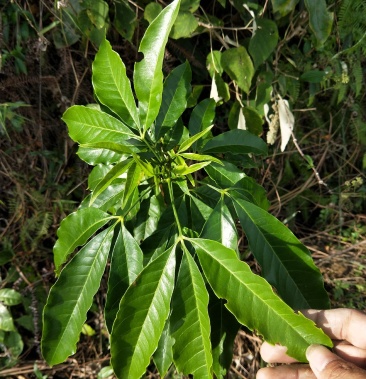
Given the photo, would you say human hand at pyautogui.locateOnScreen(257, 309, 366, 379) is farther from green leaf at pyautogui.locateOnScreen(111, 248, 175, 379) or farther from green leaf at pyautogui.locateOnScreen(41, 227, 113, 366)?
green leaf at pyautogui.locateOnScreen(41, 227, 113, 366)

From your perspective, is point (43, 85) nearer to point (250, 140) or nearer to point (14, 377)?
point (250, 140)

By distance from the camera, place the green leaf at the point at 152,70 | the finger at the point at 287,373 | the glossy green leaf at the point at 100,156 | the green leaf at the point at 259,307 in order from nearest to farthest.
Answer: the green leaf at the point at 259,307 → the green leaf at the point at 152,70 → the glossy green leaf at the point at 100,156 → the finger at the point at 287,373

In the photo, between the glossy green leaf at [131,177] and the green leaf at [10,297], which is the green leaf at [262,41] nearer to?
the glossy green leaf at [131,177]

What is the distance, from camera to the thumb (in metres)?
1.05

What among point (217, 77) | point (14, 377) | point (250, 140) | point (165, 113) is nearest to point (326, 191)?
point (217, 77)

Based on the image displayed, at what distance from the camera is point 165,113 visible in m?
1.30

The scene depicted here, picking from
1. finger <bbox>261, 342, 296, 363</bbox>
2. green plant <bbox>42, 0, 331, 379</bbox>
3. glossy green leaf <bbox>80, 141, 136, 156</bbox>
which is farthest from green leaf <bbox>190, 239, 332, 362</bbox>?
finger <bbox>261, 342, 296, 363</bbox>

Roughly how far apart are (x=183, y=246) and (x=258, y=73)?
115 centimetres

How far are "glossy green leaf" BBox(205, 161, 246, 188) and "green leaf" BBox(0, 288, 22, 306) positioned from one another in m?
1.33

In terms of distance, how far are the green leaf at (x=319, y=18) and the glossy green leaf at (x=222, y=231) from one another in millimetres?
880

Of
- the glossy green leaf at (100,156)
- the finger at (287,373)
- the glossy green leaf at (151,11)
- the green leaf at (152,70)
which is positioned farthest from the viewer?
the glossy green leaf at (151,11)

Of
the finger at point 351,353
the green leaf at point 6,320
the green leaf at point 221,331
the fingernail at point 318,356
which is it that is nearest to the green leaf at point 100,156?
the green leaf at point 221,331

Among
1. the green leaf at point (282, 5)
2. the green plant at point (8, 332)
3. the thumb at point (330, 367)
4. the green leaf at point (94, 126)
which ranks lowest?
the green plant at point (8, 332)

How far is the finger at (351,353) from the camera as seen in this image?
1.34 m
